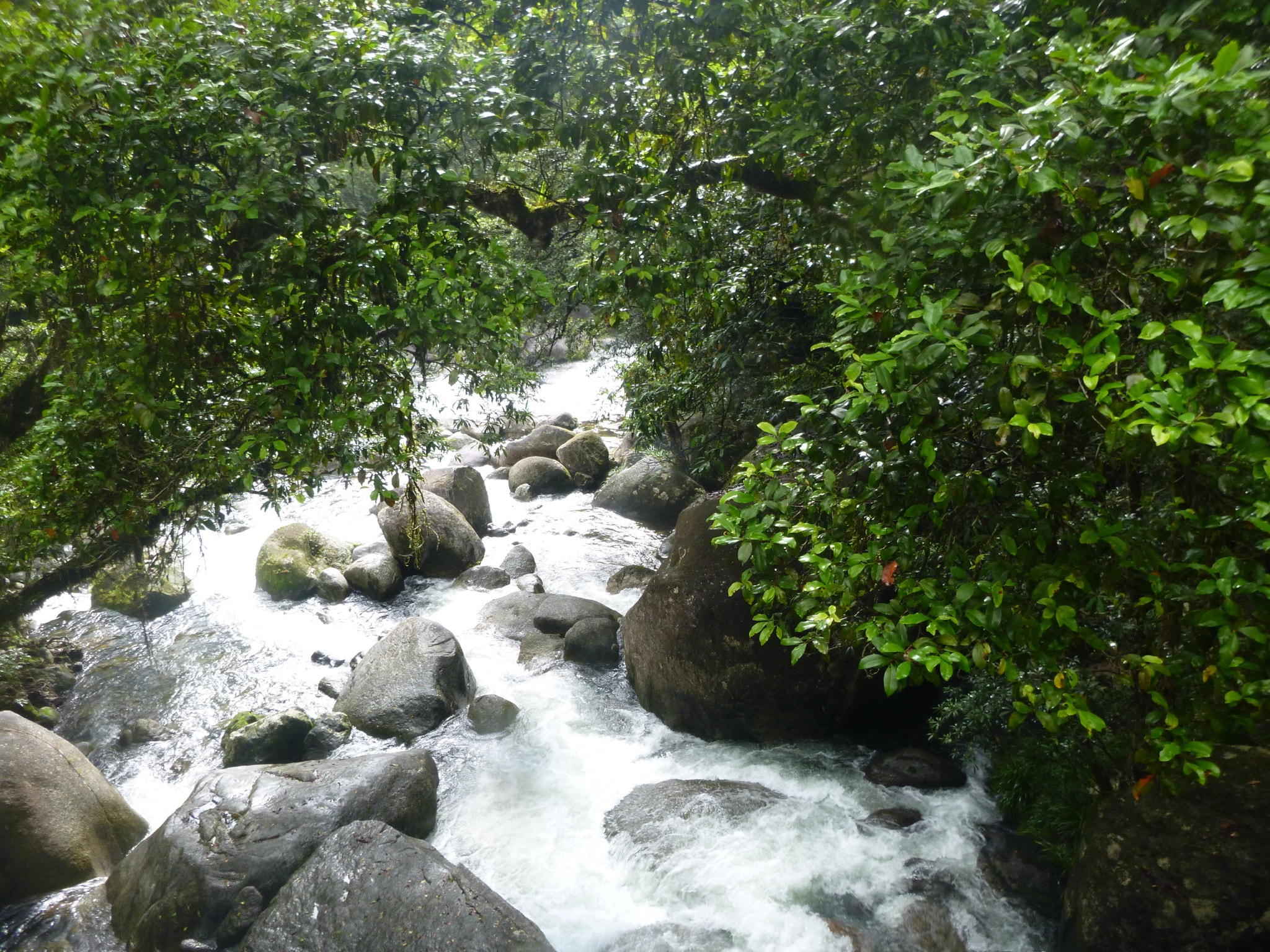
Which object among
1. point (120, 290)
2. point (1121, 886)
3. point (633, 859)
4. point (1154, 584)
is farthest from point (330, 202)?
point (1121, 886)

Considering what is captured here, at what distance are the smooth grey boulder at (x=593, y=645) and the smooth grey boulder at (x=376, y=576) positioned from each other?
126 inches

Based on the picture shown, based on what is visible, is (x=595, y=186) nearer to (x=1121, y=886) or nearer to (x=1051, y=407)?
(x=1051, y=407)

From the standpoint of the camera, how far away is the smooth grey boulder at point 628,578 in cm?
1007

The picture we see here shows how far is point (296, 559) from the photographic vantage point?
10305 mm

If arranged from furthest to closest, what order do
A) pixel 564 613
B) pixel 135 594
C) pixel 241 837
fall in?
pixel 135 594
pixel 564 613
pixel 241 837

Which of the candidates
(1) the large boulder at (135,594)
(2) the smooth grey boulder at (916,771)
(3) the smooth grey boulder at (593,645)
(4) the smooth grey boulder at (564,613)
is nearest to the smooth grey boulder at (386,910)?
(2) the smooth grey boulder at (916,771)

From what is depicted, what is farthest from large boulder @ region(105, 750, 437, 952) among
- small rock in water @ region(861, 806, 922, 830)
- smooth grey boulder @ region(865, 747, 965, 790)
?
smooth grey boulder @ region(865, 747, 965, 790)

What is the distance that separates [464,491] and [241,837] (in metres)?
7.91

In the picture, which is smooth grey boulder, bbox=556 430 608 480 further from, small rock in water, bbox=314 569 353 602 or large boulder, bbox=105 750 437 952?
large boulder, bbox=105 750 437 952

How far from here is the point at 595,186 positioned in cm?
370

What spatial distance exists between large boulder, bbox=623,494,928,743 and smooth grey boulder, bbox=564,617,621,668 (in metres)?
1.30

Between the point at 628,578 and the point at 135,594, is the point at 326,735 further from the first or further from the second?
the point at 135,594

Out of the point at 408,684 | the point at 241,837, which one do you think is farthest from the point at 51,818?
the point at 408,684

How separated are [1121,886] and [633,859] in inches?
120
